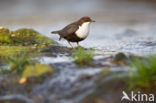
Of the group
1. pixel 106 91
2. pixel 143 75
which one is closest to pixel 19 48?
pixel 106 91

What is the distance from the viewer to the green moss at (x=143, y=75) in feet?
17.6

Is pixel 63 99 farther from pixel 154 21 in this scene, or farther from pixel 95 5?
pixel 95 5

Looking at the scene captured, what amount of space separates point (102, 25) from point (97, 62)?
10.3m

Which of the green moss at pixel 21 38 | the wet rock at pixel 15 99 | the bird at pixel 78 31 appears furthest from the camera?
the bird at pixel 78 31

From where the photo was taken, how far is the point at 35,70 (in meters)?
6.14

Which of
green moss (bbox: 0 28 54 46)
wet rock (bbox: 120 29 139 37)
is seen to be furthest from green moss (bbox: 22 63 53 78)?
wet rock (bbox: 120 29 139 37)

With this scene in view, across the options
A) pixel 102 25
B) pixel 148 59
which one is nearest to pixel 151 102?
pixel 148 59

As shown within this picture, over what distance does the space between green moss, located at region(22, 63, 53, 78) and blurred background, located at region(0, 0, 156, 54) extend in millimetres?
5304

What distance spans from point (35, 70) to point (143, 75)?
1.68 meters

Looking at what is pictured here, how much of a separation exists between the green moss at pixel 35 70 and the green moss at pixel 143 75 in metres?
1.35

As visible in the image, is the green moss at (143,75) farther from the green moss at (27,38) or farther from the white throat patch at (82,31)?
the green moss at (27,38)

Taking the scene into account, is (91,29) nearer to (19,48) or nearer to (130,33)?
(130,33)

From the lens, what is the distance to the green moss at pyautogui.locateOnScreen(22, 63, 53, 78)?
19.9 ft

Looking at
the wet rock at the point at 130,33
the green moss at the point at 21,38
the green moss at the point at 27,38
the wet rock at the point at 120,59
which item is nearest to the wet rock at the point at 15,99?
the wet rock at the point at 120,59
